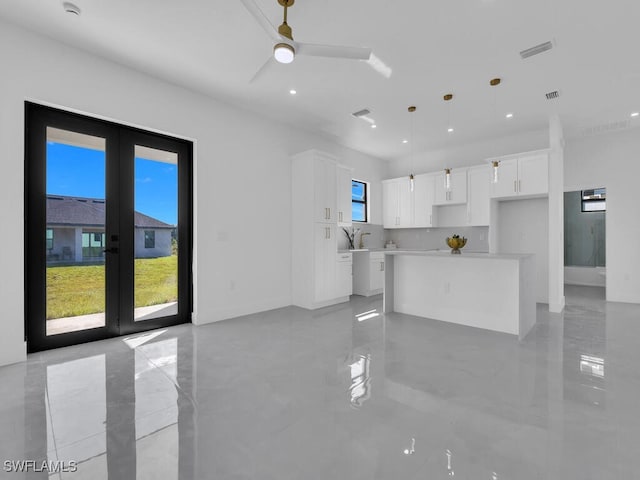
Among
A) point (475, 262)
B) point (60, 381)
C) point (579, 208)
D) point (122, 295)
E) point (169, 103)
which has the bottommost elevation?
point (60, 381)

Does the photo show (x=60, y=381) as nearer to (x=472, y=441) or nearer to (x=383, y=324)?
(x=472, y=441)

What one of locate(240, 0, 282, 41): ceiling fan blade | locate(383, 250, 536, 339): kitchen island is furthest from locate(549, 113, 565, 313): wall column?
locate(240, 0, 282, 41): ceiling fan blade

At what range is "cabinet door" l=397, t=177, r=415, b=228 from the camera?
6.87 meters

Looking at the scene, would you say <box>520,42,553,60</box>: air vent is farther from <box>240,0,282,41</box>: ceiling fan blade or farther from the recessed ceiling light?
the recessed ceiling light

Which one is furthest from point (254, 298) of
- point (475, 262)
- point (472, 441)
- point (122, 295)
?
point (472, 441)

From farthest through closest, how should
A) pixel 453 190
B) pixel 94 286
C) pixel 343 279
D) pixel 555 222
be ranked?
pixel 453 190 → pixel 343 279 → pixel 555 222 → pixel 94 286

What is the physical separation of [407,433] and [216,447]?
108 centimetres

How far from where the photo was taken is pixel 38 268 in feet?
9.95

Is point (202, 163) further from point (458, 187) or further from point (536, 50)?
point (458, 187)

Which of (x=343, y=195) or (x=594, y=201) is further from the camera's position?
(x=594, y=201)

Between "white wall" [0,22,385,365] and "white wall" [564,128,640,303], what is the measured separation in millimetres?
4853

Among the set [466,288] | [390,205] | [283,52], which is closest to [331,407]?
[283,52]

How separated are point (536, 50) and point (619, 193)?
4.02m

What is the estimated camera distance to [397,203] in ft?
23.3
